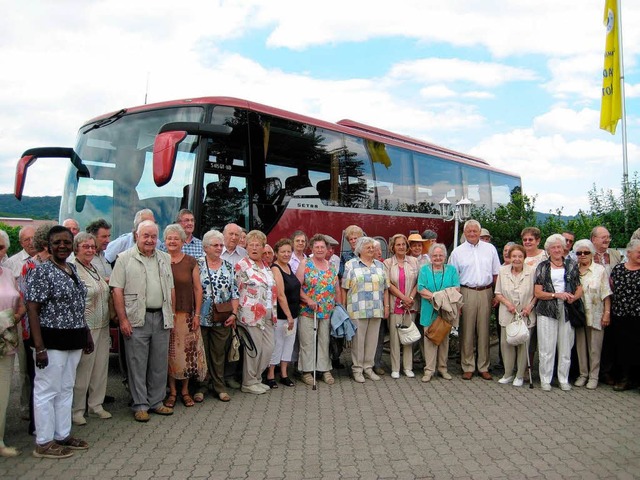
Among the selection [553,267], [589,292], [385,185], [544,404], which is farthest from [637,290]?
[385,185]

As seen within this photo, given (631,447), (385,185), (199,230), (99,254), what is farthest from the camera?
(385,185)

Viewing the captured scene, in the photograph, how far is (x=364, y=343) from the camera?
285 inches

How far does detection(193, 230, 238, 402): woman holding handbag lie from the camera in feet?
20.0

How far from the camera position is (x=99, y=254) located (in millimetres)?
6070

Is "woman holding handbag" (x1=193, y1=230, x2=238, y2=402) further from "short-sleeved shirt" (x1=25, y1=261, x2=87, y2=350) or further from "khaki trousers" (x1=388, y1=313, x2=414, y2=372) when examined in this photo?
"khaki trousers" (x1=388, y1=313, x2=414, y2=372)

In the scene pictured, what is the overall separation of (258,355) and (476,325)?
2.84 metres

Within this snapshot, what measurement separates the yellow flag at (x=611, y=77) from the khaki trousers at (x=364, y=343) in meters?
8.70

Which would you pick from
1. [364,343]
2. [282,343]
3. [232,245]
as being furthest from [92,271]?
[364,343]

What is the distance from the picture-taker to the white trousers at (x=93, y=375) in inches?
210

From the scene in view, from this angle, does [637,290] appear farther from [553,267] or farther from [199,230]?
[199,230]

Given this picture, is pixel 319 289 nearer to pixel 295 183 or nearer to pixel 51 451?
pixel 295 183

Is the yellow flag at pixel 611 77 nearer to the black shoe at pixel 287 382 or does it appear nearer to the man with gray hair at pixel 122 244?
the black shoe at pixel 287 382

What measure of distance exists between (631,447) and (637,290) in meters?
2.36

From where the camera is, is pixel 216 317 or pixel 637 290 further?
pixel 637 290
